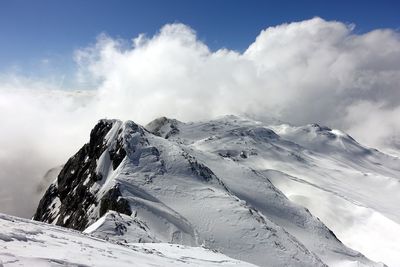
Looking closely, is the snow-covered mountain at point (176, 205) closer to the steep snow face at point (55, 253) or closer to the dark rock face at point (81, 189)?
the dark rock face at point (81, 189)

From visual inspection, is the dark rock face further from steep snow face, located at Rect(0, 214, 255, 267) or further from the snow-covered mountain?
steep snow face, located at Rect(0, 214, 255, 267)

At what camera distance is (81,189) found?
102 metres

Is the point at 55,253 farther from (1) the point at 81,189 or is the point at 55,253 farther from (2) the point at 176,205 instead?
(1) the point at 81,189

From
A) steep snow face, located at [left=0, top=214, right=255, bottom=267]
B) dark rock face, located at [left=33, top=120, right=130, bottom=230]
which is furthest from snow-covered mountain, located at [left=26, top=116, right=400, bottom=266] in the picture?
steep snow face, located at [left=0, top=214, right=255, bottom=267]

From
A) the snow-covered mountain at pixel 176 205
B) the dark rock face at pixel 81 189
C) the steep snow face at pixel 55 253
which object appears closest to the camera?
the steep snow face at pixel 55 253

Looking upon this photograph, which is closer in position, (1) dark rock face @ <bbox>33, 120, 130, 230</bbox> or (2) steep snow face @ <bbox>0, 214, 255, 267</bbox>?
(2) steep snow face @ <bbox>0, 214, 255, 267</bbox>

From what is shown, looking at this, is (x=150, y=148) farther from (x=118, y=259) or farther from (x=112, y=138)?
(x=118, y=259)

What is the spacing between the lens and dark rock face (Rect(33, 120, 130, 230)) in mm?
85375

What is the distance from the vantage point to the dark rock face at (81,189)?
280 feet

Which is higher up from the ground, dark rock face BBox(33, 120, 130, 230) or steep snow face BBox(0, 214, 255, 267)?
dark rock face BBox(33, 120, 130, 230)

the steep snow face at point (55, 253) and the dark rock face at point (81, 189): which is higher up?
the dark rock face at point (81, 189)

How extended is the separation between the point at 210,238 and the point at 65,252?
55135 mm

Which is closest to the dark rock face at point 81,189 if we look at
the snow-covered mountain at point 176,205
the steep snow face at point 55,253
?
the snow-covered mountain at point 176,205

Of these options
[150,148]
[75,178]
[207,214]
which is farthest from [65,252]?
[75,178]
